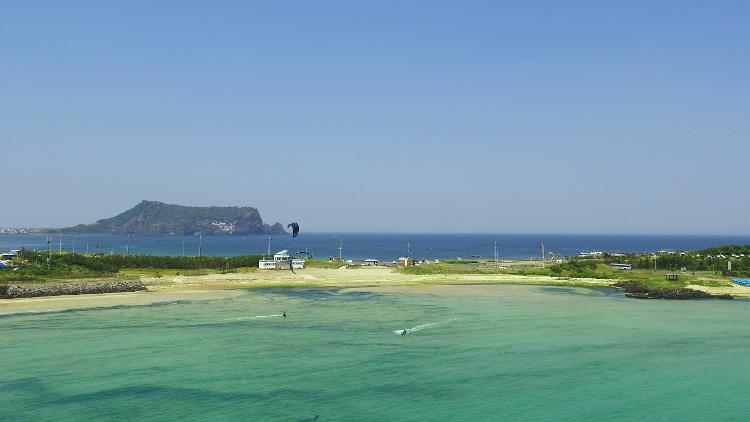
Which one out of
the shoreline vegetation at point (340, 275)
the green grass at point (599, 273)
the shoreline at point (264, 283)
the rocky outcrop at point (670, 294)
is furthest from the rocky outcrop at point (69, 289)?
the rocky outcrop at point (670, 294)

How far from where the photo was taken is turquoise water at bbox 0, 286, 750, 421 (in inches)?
970

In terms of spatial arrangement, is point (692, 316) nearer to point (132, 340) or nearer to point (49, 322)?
point (132, 340)

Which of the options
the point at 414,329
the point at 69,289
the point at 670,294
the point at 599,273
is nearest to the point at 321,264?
the point at 599,273

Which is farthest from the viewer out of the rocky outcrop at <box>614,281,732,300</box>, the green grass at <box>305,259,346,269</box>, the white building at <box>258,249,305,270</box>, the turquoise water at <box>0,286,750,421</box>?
the green grass at <box>305,259,346,269</box>

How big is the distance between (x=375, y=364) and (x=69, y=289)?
47122 mm

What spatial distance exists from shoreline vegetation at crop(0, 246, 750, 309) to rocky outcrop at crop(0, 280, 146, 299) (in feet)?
0.48

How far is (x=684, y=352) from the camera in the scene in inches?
1415

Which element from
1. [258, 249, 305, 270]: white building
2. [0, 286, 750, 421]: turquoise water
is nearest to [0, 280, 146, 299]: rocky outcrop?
[0, 286, 750, 421]: turquoise water

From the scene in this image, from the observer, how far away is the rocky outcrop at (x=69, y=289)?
59.8m

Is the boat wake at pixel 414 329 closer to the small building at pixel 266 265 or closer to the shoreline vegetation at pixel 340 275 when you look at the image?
the shoreline vegetation at pixel 340 275

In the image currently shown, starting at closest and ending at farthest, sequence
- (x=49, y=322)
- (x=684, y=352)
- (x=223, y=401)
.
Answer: (x=223, y=401) < (x=684, y=352) < (x=49, y=322)

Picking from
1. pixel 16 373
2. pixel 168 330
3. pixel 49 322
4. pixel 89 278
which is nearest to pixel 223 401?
pixel 16 373

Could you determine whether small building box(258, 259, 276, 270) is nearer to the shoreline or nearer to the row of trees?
the shoreline

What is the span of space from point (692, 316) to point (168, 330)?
45.1 meters
